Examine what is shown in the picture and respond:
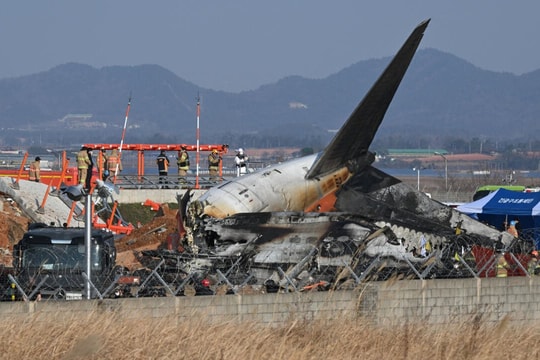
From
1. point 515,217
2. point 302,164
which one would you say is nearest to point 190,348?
point 302,164

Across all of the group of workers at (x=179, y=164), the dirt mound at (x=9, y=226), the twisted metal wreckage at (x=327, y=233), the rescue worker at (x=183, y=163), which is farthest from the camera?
the rescue worker at (x=183, y=163)

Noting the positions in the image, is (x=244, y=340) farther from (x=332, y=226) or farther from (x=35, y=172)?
(x=35, y=172)

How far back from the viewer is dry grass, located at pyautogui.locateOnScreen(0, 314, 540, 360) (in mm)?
18578

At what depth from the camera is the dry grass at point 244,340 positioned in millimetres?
18578

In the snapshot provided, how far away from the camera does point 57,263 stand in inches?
1095

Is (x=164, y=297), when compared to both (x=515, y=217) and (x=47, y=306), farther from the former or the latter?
(x=515, y=217)

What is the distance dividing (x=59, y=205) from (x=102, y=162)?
8.94 feet

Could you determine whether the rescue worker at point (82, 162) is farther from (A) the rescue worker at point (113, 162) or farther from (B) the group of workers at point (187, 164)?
(B) the group of workers at point (187, 164)

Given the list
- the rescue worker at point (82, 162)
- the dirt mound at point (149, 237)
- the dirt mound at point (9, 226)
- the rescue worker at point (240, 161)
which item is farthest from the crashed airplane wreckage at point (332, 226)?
the rescue worker at point (240, 161)

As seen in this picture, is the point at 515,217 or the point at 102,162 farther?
the point at 102,162

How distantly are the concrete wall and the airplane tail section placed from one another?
1172cm

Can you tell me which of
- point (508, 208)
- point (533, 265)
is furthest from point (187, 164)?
point (533, 265)

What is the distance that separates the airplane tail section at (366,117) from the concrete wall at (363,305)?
11.7m

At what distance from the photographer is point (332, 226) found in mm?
30688
